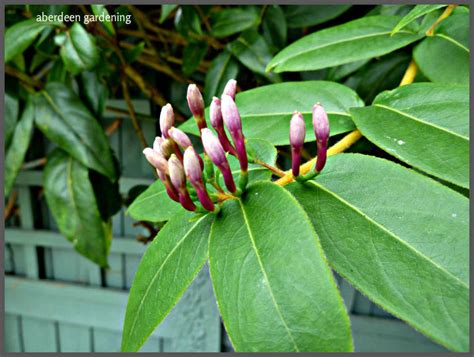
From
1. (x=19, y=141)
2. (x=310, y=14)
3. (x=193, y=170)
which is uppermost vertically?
(x=310, y=14)

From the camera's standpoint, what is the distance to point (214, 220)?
33 cm

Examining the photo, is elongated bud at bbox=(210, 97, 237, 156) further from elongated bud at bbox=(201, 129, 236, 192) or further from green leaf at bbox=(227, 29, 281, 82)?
Result: green leaf at bbox=(227, 29, 281, 82)

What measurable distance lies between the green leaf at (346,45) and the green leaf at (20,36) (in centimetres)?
37

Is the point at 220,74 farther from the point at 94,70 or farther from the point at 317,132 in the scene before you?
the point at 317,132

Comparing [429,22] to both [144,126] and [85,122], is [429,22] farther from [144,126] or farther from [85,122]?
[144,126]

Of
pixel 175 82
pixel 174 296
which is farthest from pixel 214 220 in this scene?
pixel 175 82

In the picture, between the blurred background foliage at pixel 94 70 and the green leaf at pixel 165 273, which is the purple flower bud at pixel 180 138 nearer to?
the green leaf at pixel 165 273

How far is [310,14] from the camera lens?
2.43ft

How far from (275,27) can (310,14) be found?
0.19 feet

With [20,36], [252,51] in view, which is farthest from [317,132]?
A: [20,36]

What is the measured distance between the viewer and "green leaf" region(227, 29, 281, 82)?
697 mm

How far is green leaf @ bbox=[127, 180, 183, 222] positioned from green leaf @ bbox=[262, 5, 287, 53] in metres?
0.41

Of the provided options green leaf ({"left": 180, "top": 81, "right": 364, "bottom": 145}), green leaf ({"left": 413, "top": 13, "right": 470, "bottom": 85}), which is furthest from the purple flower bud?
green leaf ({"left": 413, "top": 13, "right": 470, "bottom": 85})

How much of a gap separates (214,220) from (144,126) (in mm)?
844
